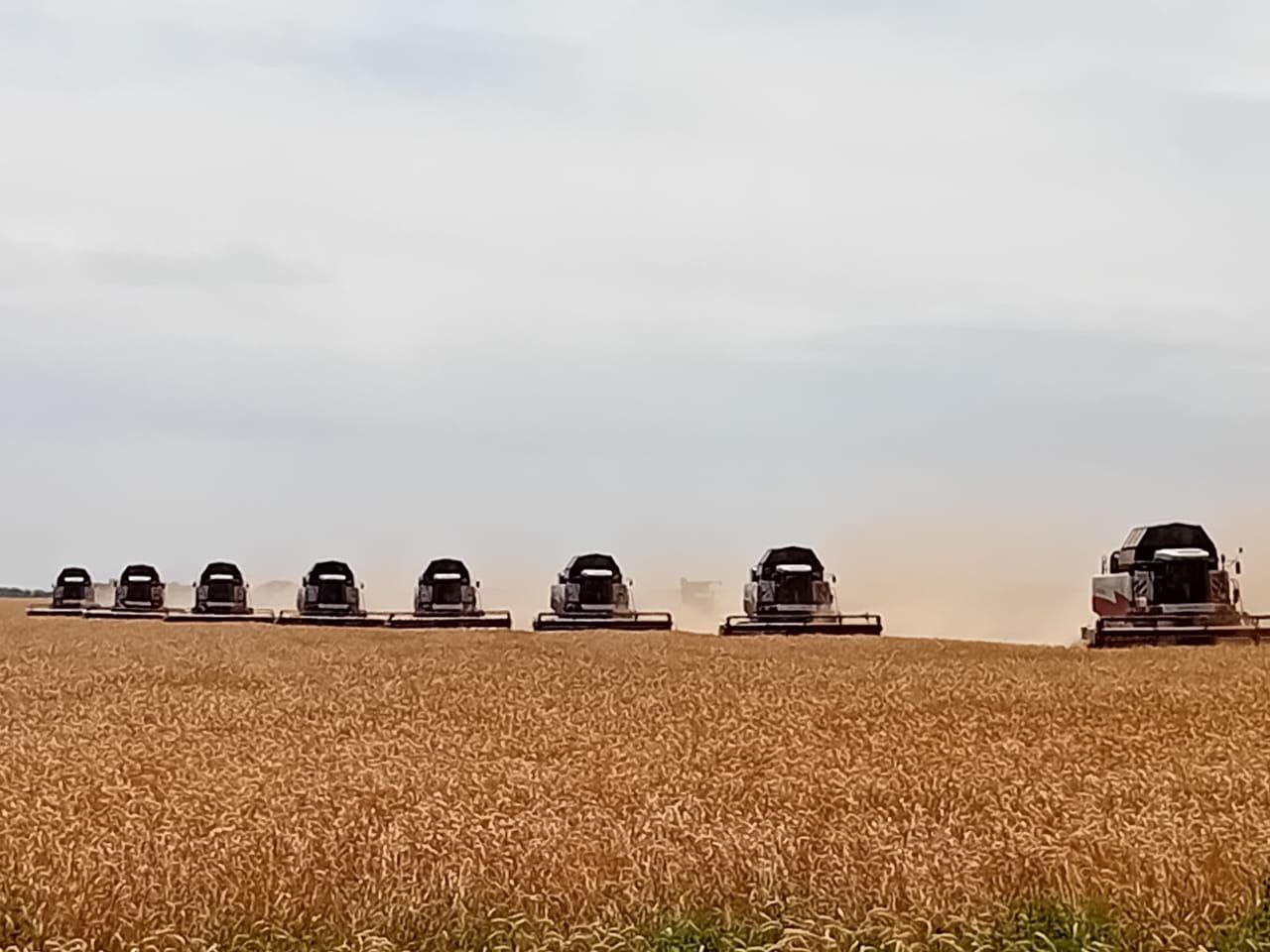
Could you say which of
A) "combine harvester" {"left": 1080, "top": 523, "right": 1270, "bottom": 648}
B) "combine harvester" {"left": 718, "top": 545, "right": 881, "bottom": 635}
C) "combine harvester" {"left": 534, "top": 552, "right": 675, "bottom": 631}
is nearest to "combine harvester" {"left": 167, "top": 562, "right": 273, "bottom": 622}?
"combine harvester" {"left": 534, "top": 552, "right": 675, "bottom": 631}

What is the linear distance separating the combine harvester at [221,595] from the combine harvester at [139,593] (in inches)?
100

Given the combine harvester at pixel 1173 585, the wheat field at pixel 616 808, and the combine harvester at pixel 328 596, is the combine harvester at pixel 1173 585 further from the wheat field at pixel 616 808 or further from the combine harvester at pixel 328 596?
the combine harvester at pixel 328 596

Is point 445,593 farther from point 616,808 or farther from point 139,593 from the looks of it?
point 616,808

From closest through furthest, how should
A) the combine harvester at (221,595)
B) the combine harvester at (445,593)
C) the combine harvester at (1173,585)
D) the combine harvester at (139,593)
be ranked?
1. the combine harvester at (1173,585)
2. the combine harvester at (445,593)
3. the combine harvester at (221,595)
4. the combine harvester at (139,593)

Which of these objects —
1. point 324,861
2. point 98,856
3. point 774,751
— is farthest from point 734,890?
point 774,751

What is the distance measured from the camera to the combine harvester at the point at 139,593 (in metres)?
67.2

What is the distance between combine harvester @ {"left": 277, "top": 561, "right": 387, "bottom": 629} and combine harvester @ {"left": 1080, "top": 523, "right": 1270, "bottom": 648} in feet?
88.8

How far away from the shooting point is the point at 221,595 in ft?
212

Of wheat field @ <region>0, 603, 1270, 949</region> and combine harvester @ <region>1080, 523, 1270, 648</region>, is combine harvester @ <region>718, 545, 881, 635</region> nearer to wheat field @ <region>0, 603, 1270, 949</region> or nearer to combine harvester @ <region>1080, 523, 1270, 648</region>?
Answer: combine harvester @ <region>1080, 523, 1270, 648</region>

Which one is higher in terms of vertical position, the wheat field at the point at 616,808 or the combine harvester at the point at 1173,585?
the combine harvester at the point at 1173,585

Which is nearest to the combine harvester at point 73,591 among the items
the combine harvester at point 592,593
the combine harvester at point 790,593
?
the combine harvester at point 592,593

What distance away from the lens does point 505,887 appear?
9672 mm

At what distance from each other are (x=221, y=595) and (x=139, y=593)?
613cm

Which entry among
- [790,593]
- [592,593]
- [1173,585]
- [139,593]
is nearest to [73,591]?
[139,593]
